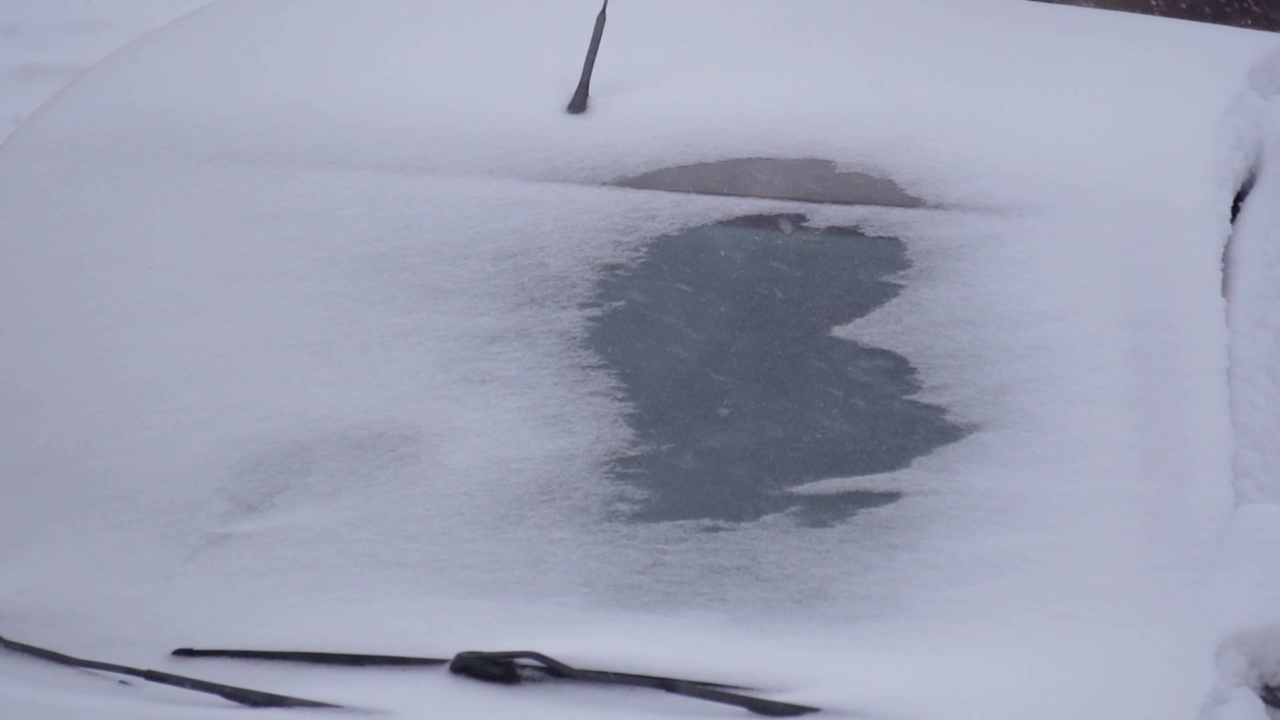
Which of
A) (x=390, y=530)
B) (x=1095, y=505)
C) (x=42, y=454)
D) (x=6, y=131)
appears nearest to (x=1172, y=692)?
(x=1095, y=505)

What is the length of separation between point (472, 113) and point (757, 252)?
23.4 inches

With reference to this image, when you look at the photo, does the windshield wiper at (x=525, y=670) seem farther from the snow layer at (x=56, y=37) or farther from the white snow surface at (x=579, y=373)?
the snow layer at (x=56, y=37)

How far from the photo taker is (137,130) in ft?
6.39

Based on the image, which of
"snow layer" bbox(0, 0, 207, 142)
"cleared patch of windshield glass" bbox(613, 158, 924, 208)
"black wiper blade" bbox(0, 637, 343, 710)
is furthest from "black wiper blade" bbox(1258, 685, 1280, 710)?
"snow layer" bbox(0, 0, 207, 142)

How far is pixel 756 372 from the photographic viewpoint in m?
1.60

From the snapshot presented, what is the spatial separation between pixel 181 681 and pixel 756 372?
3.09 ft

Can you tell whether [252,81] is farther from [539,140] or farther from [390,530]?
[390,530]

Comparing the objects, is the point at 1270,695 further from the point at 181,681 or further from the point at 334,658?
the point at 181,681

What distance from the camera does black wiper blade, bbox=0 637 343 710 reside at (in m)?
1.38

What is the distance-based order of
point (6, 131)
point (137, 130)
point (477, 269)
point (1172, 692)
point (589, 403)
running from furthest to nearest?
point (6, 131) < point (137, 130) < point (477, 269) < point (589, 403) < point (1172, 692)

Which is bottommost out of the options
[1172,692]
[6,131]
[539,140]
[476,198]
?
[1172,692]

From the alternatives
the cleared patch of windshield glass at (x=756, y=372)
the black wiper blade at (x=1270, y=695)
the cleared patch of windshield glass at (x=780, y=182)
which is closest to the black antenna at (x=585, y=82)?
the cleared patch of windshield glass at (x=780, y=182)

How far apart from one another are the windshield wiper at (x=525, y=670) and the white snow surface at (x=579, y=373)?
20mm

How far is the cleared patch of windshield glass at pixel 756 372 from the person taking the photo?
1.52 meters
